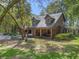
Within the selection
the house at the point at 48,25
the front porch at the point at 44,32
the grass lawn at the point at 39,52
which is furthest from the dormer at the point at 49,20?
the grass lawn at the point at 39,52

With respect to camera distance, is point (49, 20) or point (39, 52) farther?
point (49, 20)

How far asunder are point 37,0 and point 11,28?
116 ft

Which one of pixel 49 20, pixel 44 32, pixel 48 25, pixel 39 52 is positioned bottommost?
pixel 39 52

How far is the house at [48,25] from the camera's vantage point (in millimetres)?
33688

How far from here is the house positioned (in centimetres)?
3369

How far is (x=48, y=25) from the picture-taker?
3375 centimetres

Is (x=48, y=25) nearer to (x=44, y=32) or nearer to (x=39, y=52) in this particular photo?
(x=44, y=32)

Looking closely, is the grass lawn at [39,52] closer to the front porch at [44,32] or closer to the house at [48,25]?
the house at [48,25]

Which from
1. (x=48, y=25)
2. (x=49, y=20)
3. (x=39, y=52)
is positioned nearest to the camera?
(x=39, y=52)

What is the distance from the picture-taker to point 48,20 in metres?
34.9

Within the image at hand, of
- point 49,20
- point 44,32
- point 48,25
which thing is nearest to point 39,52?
point 48,25

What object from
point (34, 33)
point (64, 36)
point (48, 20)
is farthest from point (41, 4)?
point (34, 33)

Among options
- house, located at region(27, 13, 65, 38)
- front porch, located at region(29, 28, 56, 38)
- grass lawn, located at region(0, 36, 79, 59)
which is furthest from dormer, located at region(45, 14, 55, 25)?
grass lawn, located at region(0, 36, 79, 59)

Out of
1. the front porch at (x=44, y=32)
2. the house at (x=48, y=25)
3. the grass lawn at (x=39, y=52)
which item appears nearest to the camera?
the grass lawn at (x=39, y=52)
